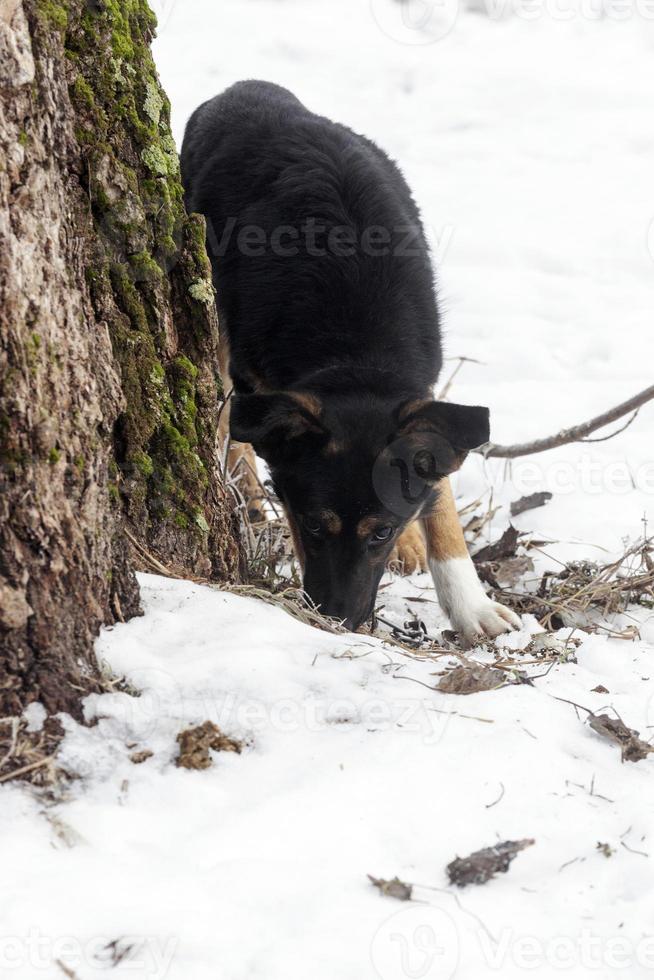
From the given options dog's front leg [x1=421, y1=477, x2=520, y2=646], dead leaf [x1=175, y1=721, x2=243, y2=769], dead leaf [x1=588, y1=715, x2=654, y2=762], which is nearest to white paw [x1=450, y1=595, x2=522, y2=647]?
dog's front leg [x1=421, y1=477, x2=520, y2=646]

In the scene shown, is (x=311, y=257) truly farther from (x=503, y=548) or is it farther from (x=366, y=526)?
(x=503, y=548)

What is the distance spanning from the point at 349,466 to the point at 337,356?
0.49m

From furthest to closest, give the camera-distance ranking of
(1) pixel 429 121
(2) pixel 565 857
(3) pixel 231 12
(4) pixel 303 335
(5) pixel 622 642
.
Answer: (3) pixel 231 12
(1) pixel 429 121
(4) pixel 303 335
(5) pixel 622 642
(2) pixel 565 857

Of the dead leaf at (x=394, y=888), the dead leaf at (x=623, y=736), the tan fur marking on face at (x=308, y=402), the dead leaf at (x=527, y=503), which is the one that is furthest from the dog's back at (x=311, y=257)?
the dead leaf at (x=394, y=888)

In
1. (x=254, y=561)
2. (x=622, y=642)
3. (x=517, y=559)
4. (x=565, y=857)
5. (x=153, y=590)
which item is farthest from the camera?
(x=517, y=559)

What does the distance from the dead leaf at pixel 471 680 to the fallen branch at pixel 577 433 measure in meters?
1.57

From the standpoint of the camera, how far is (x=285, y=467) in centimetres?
394

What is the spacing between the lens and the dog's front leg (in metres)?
3.83

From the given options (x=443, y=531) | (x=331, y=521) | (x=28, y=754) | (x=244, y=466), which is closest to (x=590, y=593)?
(x=443, y=531)

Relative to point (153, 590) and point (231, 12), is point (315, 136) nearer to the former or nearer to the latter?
point (153, 590)

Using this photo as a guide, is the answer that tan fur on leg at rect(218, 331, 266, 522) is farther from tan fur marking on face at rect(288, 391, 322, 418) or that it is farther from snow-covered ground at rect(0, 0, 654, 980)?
snow-covered ground at rect(0, 0, 654, 980)

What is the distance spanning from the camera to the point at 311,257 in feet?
13.4

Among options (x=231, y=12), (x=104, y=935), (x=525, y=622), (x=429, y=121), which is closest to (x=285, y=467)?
(x=525, y=622)

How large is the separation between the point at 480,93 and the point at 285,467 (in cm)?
722
